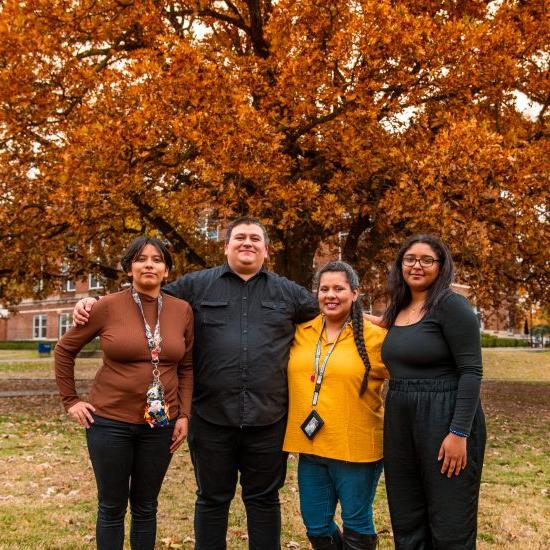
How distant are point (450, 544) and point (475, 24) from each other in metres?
8.39

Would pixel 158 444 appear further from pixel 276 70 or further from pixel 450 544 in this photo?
pixel 276 70

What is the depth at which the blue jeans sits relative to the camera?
3811mm

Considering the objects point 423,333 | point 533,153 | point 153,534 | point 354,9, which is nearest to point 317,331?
point 423,333

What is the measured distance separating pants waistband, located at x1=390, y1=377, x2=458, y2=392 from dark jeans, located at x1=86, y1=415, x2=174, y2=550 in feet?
4.86

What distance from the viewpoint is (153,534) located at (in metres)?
3.92

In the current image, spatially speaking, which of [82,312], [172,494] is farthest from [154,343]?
[172,494]

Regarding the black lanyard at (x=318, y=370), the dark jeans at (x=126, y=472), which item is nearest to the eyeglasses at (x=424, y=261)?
the black lanyard at (x=318, y=370)

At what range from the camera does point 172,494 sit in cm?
656

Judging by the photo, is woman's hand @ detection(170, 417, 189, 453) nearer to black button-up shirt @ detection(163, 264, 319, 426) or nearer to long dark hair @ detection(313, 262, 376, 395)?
black button-up shirt @ detection(163, 264, 319, 426)

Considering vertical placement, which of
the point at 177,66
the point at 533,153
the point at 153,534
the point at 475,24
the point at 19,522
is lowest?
the point at 19,522

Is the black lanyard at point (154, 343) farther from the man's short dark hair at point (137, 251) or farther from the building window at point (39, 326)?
the building window at point (39, 326)

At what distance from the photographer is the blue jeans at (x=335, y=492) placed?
12.5ft

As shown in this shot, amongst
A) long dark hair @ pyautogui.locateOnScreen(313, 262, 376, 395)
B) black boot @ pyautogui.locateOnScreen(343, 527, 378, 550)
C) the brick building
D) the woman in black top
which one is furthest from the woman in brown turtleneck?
the brick building

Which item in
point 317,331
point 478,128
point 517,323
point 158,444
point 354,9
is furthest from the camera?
point 517,323
